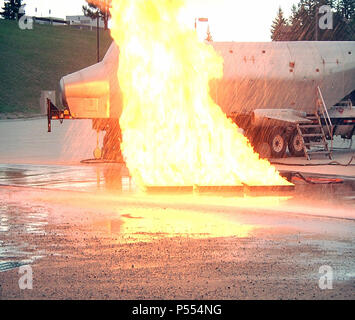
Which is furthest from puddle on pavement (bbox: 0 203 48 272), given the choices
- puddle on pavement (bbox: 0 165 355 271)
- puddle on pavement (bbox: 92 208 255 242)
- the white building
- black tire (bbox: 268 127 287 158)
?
the white building

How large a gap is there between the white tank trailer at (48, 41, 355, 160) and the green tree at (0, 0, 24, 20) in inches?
4246

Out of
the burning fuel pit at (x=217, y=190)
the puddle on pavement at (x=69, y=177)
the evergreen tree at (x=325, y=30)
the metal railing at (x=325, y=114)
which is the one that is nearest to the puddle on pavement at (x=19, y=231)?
the burning fuel pit at (x=217, y=190)

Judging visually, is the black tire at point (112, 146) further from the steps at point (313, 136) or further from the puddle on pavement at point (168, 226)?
the puddle on pavement at point (168, 226)

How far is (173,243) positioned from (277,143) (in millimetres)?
20227

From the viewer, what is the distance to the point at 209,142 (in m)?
20.2

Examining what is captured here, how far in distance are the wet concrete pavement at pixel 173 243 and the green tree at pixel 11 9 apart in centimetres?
11889

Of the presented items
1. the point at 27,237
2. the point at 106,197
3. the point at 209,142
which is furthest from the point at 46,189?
the point at 27,237

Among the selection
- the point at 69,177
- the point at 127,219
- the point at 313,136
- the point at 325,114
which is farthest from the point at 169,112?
the point at 325,114

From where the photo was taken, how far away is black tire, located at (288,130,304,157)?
31344 mm

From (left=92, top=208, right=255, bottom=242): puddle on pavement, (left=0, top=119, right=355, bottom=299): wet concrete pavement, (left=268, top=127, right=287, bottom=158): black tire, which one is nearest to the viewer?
(left=0, top=119, right=355, bottom=299): wet concrete pavement

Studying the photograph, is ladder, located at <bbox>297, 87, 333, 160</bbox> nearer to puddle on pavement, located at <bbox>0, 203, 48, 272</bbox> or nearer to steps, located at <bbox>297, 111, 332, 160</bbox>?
steps, located at <bbox>297, 111, 332, 160</bbox>

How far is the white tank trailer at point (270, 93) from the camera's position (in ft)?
94.3

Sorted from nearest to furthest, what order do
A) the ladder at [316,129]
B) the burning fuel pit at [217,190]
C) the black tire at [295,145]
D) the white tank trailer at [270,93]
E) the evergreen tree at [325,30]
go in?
the burning fuel pit at [217,190] → the white tank trailer at [270,93] → the ladder at [316,129] → the black tire at [295,145] → the evergreen tree at [325,30]
